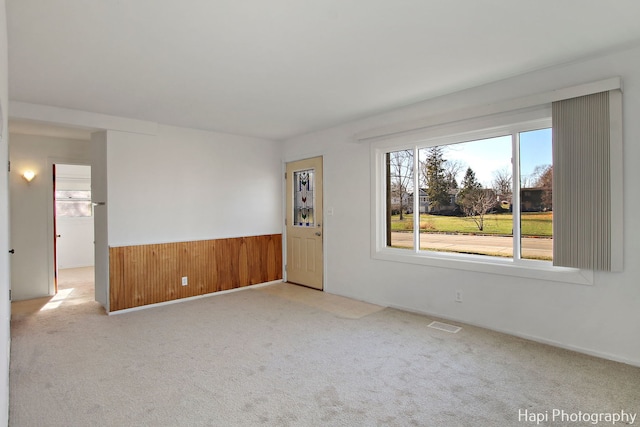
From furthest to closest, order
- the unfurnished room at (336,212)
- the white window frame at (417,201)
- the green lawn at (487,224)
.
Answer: the green lawn at (487,224) < the white window frame at (417,201) < the unfurnished room at (336,212)

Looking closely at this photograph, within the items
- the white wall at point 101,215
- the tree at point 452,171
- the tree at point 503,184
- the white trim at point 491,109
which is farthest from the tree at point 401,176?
the white wall at point 101,215

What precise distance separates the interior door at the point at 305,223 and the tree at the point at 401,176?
1.24 meters

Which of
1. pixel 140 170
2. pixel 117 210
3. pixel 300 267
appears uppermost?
pixel 140 170

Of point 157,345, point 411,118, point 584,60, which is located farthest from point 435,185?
point 157,345

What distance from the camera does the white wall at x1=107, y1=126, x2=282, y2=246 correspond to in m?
4.52

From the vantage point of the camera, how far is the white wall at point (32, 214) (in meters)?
5.12

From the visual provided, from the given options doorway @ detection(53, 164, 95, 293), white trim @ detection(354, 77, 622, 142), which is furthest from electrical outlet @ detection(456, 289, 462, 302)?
doorway @ detection(53, 164, 95, 293)

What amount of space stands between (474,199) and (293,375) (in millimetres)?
2598

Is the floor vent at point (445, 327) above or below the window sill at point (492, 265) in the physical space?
below

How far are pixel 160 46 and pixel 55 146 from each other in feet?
13.3

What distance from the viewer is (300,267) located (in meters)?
5.82

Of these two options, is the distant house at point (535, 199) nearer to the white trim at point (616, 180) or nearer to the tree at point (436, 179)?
the white trim at point (616, 180)

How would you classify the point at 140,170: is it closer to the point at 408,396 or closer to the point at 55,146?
the point at 55,146

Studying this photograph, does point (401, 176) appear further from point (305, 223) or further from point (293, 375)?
point (293, 375)
